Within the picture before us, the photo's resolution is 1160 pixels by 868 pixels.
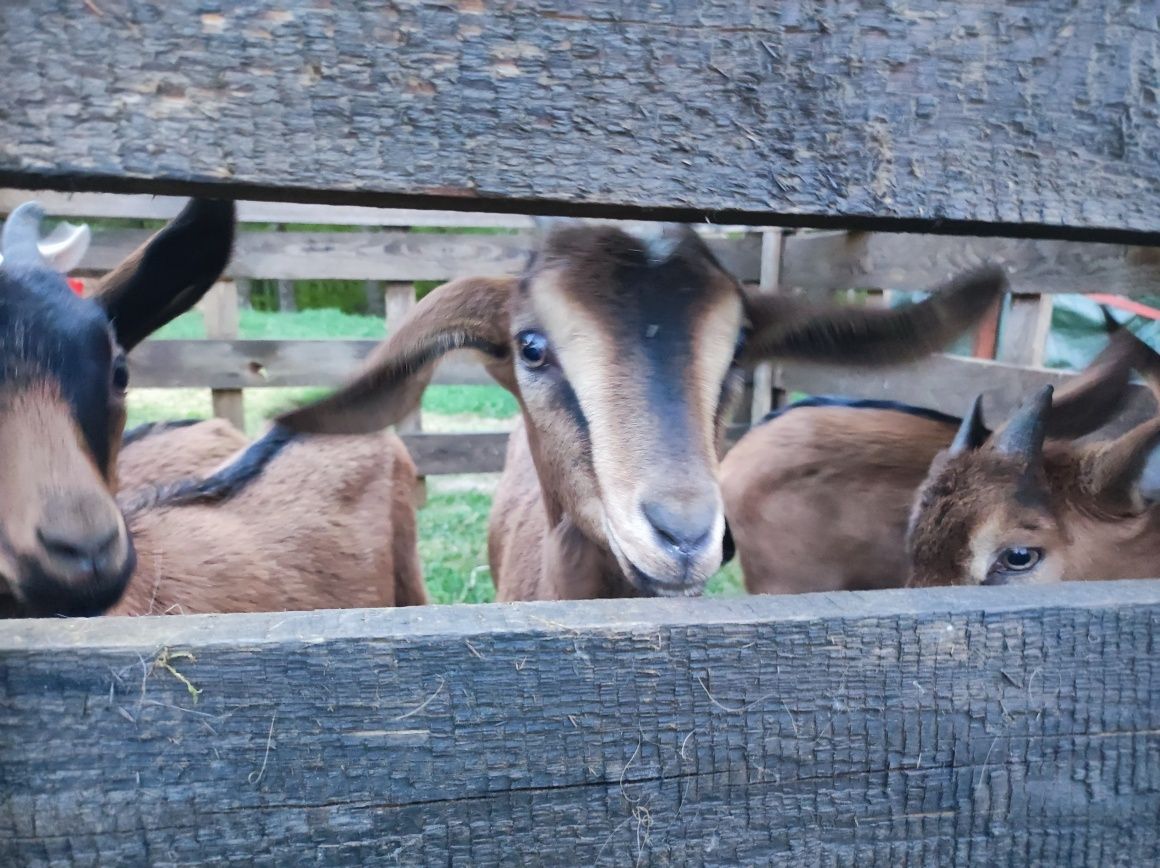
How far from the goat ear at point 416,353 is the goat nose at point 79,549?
0.58 meters

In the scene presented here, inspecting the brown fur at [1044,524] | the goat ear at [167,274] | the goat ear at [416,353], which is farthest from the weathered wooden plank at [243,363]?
the brown fur at [1044,524]

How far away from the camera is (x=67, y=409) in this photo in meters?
2.23

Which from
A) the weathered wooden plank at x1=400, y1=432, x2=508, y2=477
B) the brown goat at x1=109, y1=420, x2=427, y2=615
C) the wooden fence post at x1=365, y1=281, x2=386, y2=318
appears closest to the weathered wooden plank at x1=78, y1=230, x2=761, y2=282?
the weathered wooden plank at x1=400, y1=432, x2=508, y2=477

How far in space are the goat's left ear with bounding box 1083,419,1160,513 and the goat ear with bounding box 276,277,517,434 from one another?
197cm

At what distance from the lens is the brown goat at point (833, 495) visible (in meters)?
3.64

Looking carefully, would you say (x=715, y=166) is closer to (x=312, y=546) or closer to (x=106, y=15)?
(x=106, y=15)

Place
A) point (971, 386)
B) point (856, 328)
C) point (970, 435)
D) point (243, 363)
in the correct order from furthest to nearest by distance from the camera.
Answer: point (243, 363) → point (971, 386) → point (970, 435) → point (856, 328)

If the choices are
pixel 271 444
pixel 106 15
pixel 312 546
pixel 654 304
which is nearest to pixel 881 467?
pixel 654 304

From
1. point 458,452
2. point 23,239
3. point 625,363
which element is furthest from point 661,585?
point 458,452

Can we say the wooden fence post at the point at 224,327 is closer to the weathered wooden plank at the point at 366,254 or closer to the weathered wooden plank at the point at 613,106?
the weathered wooden plank at the point at 366,254

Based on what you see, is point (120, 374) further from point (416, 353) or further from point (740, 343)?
point (740, 343)

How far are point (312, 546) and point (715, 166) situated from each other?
2.85m

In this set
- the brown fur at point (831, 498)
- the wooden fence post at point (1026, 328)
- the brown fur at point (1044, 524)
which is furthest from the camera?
the wooden fence post at point (1026, 328)

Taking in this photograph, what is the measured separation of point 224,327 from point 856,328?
233 inches
